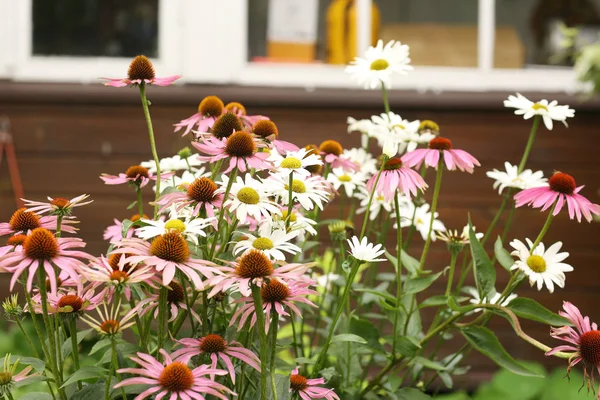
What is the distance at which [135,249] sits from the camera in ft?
2.50

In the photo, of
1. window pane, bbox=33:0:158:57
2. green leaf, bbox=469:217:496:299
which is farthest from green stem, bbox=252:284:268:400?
window pane, bbox=33:0:158:57

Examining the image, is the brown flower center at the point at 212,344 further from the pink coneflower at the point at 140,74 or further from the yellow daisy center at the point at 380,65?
the yellow daisy center at the point at 380,65

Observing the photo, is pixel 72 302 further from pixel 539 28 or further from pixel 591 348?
pixel 539 28

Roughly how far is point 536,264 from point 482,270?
0.07 metres

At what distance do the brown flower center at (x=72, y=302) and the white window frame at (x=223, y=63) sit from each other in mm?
1945

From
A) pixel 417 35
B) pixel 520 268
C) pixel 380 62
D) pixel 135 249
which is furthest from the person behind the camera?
pixel 417 35

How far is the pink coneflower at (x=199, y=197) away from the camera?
864mm

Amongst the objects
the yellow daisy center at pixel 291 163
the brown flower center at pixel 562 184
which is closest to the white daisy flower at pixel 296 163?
the yellow daisy center at pixel 291 163

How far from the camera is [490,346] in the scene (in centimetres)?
100

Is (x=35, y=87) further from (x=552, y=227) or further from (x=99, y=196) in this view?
(x=552, y=227)

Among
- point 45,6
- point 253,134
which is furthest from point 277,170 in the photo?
point 45,6

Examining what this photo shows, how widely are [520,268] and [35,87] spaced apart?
7.10ft

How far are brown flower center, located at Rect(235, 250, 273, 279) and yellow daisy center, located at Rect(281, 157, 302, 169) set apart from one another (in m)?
0.19

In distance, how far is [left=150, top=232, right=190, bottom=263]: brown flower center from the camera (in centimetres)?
75
